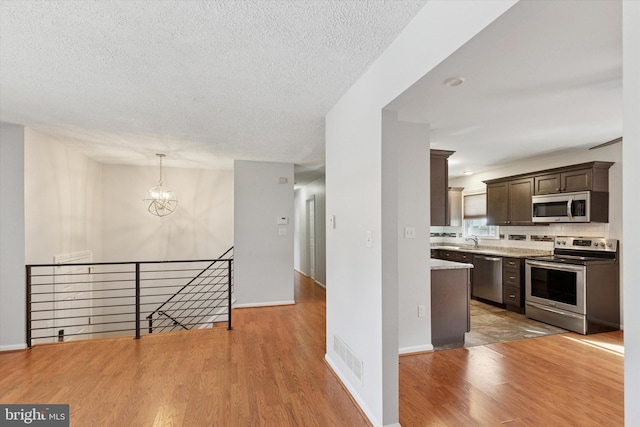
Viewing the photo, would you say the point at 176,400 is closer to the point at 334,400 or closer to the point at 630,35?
the point at 334,400

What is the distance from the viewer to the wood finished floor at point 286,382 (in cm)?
226

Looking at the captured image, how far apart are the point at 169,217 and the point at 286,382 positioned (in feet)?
15.2

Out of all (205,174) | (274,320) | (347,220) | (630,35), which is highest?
(205,174)

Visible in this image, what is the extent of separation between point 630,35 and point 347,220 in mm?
2047

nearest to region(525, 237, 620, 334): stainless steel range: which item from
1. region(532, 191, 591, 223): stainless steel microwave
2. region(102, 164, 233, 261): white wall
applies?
region(532, 191, 591, 223): stainless steel microwave

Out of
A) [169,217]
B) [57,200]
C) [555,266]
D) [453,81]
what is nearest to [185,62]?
[453,81]

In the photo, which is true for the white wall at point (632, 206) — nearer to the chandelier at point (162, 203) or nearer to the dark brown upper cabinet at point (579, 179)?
the dark brown upper cabinet at point (579, 179)

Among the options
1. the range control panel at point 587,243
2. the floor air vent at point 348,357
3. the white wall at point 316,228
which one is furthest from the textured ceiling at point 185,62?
the range control panel at point 587,243

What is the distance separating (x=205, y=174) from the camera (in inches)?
253

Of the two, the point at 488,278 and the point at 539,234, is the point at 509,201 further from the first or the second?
the point at 488,278

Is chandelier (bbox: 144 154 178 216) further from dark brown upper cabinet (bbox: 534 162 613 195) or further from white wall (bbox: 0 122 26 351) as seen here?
dark brown upper cabinet (bbox: 534 162 613 195)

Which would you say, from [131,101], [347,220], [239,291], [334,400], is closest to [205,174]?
[239,291]

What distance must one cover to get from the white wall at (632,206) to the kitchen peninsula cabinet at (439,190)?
2.92m

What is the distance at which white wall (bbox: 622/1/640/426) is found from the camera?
2.50 ft
